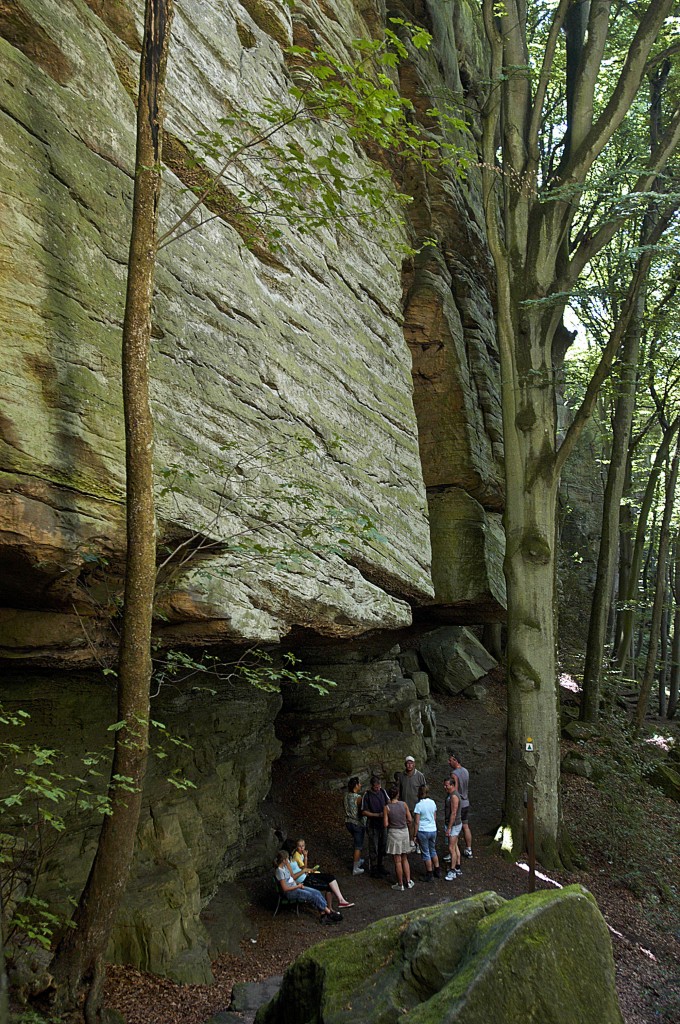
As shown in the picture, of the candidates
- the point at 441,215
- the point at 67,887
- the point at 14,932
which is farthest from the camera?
the point at 441,215

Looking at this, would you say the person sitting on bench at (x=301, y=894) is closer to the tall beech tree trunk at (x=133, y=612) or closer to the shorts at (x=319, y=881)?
the shorts at (x=319, y=881)

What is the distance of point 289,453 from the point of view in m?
7.83

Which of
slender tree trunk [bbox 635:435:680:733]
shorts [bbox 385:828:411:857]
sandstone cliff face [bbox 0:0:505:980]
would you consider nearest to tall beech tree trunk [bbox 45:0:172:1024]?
sandstone cliff face [bbox 0:0:505:980]

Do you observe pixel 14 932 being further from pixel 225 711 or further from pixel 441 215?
pixel 441 215

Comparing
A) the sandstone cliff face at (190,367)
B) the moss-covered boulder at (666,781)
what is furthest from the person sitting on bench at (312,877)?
the moss-covered boulder at (666,781)

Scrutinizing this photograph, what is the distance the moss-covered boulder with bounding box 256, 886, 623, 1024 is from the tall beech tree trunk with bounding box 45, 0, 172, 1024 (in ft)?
4.94

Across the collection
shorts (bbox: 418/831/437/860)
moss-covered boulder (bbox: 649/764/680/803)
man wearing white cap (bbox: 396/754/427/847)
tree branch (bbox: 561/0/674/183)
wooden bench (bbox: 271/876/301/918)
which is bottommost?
moss-covered boulder (bbox: 649/764/680/803)

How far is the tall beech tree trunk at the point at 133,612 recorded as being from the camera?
4766 mm

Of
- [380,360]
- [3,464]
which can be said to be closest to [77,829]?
[3,464]

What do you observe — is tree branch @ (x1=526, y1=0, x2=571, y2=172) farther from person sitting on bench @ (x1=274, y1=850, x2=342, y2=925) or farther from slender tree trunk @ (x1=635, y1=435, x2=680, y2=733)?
person sitting on bench @ (x1=274, y1=850, x2=342, y2=925)

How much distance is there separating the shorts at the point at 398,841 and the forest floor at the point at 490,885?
0.57 meters

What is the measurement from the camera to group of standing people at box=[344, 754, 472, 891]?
9570 millimetres

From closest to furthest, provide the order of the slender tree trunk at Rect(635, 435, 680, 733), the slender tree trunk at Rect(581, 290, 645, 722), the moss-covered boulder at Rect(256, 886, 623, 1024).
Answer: the moss-covered boulder at Rect(256, 886, 623, 1024)
the slender tree trunk at Rect(581, 290, 645, 722)
the slender tree trunk at Rect(635, 435, 680, 733)

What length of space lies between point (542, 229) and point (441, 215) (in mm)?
2956
